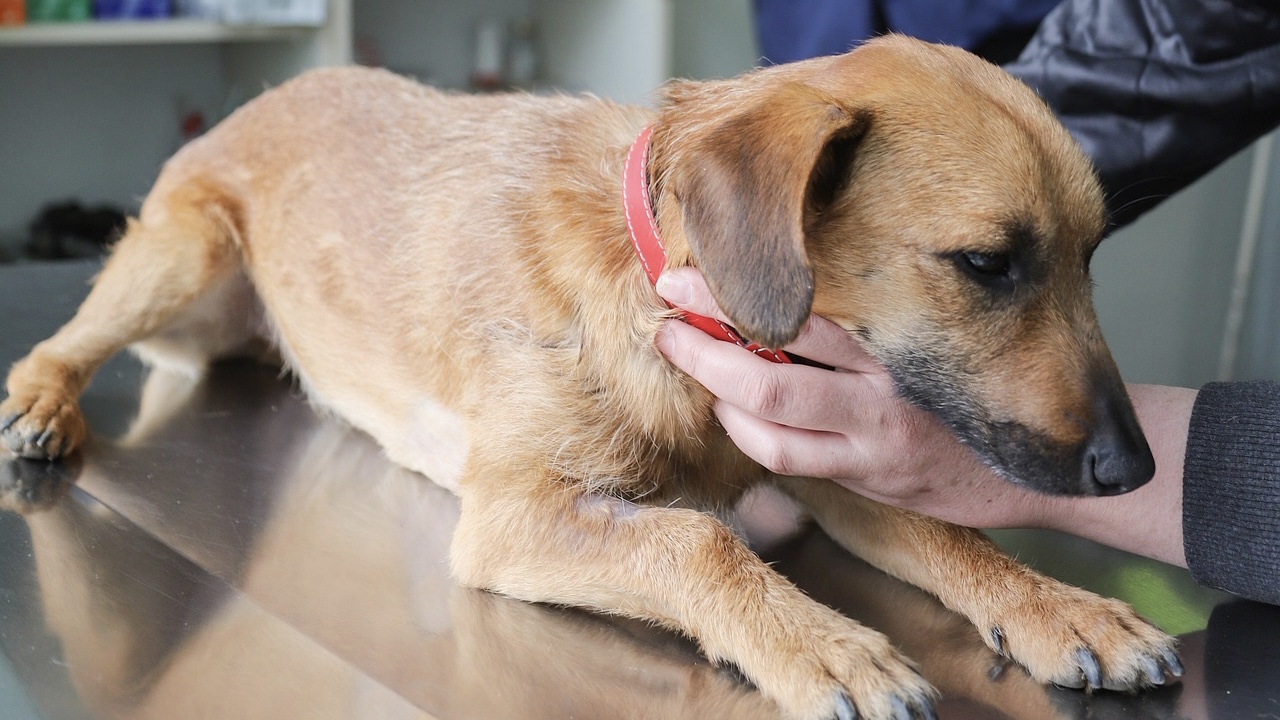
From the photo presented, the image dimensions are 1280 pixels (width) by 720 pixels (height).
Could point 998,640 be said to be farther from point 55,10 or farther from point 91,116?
point 91,116

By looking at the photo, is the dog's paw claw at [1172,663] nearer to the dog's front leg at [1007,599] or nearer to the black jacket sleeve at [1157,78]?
the dog's front leg at [1007,599]

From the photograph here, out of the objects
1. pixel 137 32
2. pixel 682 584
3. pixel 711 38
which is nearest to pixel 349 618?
pixel 682 584

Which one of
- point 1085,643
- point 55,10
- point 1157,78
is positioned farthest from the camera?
point 55,10

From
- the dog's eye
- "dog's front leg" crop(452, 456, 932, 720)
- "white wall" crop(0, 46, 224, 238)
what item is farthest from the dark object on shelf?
the dog's eye

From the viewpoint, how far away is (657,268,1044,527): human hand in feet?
4.49

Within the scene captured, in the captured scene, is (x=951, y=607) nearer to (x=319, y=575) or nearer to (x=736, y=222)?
(x=736, y=222)

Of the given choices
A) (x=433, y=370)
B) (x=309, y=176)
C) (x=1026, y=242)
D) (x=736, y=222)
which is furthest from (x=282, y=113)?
(x=1026, y=242)

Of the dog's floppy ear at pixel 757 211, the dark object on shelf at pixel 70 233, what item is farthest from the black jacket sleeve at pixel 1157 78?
the dark object on shelf at pixel 70 233

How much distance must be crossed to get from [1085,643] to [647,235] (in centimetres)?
69

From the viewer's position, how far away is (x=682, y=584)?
133cm

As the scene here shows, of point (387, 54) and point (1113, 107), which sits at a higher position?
point (1113, 107)

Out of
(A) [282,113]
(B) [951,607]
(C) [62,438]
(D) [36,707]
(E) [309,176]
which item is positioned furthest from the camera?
(A) [282,113]

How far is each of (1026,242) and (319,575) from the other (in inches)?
36.7

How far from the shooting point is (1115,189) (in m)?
2.34
